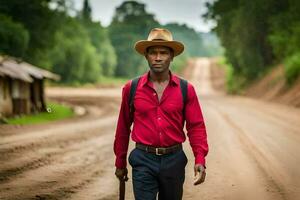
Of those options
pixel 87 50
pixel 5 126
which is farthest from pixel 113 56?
pixel 5 126

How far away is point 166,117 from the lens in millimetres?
4535

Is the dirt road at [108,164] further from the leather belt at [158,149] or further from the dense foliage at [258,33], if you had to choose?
the dense foliage at [258,33]

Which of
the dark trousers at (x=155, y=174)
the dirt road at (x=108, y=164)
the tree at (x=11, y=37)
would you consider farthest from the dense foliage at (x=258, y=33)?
the dark trousers at (x=155, y=174)

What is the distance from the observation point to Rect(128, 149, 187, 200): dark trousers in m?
4.49

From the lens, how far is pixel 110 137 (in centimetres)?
1645

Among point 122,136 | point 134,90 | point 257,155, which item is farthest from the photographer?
point 257,155

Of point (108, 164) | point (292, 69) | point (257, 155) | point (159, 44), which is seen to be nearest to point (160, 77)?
point (159, 44)

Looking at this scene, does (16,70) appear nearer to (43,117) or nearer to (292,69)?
(43,117)

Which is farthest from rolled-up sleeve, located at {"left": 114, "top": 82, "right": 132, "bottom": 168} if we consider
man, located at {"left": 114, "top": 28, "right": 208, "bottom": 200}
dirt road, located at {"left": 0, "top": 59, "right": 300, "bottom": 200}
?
dirt road, located at {"left": 0, "top": 59, "right": 300, "bottom": 200}

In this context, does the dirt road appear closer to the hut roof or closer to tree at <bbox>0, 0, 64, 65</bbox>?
the hut roof

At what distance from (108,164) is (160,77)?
6820 millimetres

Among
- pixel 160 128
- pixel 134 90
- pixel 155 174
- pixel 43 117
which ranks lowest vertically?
A: pixel 43 117

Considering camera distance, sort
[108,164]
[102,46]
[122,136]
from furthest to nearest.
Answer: [102,46] < [108,164] < [122,136]

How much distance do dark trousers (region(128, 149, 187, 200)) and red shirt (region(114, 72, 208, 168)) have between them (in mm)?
120
